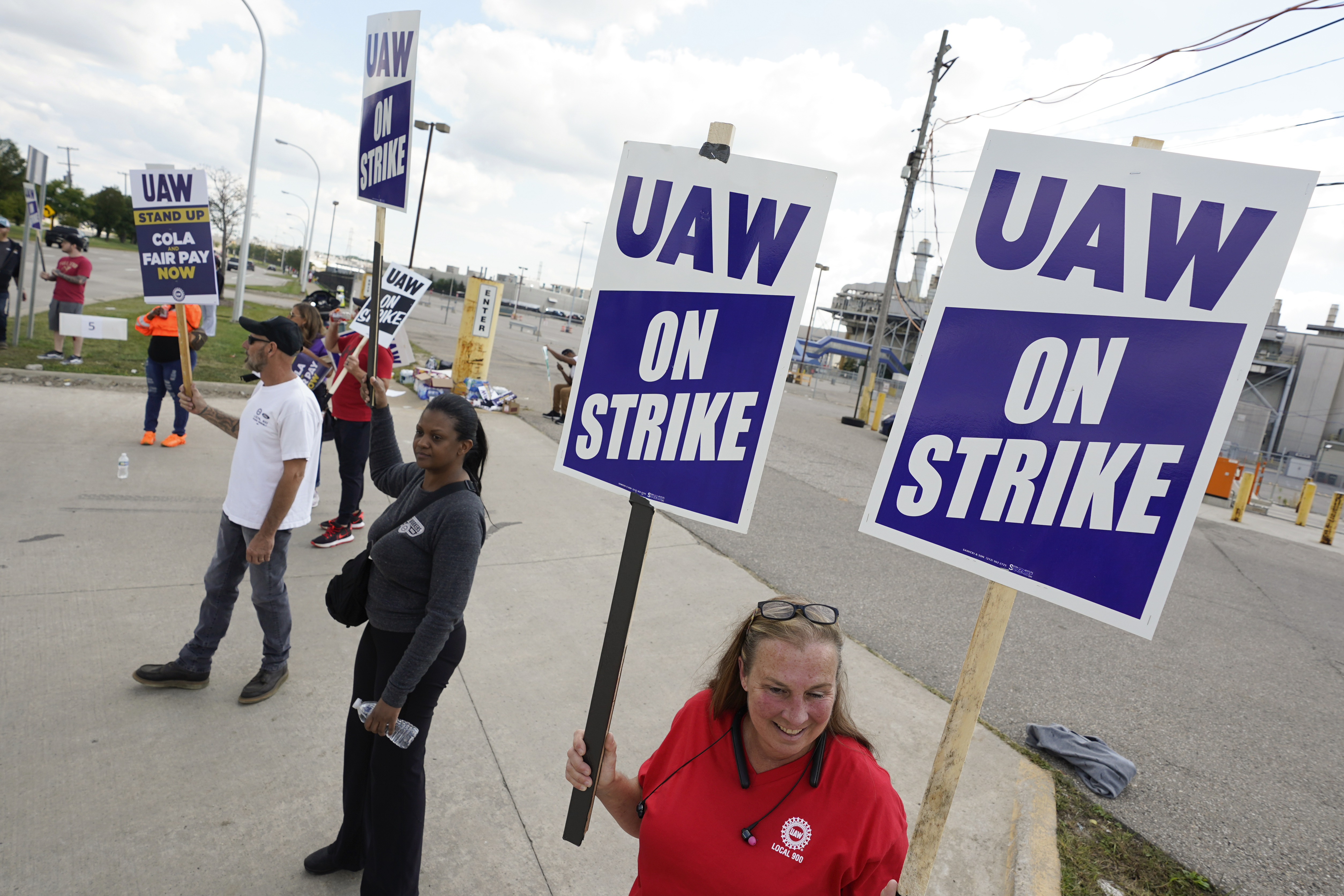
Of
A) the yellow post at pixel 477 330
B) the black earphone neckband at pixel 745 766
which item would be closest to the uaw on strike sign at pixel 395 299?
the black earphone neckband at pixel 745 766

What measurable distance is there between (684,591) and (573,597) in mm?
1025

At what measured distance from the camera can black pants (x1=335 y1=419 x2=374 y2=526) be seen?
5.87m

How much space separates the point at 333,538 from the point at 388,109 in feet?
11.8

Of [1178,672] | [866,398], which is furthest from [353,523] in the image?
[866,398]

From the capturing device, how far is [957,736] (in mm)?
2082

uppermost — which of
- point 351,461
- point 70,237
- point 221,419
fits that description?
point 70,237

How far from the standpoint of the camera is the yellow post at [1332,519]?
46.9ft

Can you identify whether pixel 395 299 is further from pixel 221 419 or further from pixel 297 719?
pixel 297 719

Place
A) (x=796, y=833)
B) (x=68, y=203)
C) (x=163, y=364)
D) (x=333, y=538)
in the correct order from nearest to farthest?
(x=796, y=833)
(x=333, y=538)
(x=163, y=364)
(x=68, y=203)

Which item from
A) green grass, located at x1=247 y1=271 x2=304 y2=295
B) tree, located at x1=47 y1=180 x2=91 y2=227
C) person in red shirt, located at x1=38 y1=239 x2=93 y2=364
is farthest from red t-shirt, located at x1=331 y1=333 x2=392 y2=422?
tree, located at x1=47 y1=180 x2=91 y2=227

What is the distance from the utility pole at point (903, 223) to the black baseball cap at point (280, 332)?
61.7ft

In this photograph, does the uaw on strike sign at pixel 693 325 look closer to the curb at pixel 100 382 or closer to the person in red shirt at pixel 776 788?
the person in red shirt at pixel 776 788

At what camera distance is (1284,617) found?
836 centimetres

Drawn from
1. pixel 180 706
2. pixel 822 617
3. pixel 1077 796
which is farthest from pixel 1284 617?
pixel 180 706
